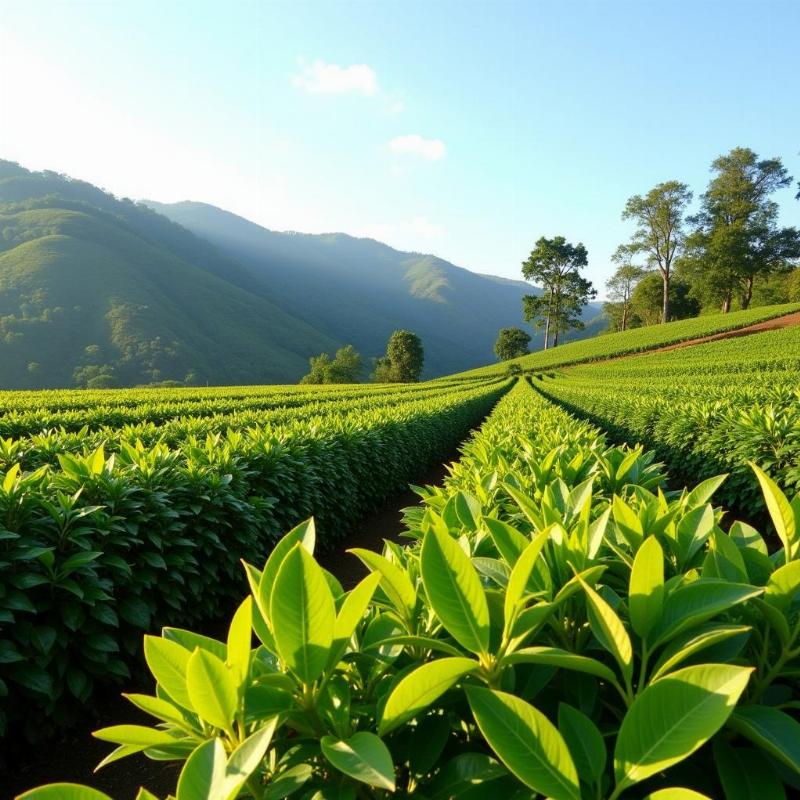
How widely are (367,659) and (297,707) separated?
146mm

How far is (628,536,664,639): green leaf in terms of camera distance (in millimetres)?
769

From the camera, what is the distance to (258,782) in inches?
26.9

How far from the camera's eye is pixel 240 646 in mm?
723

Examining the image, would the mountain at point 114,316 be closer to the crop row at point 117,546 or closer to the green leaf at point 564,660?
the crop row at point 117,546

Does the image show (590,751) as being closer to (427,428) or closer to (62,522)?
(62,522)

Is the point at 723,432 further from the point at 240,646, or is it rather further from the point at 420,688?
the point at 240,646

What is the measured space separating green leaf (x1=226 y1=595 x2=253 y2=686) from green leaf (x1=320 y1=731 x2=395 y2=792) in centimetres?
15

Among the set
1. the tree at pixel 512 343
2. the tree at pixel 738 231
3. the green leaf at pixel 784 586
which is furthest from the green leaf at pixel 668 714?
the tree at pixel 512 343

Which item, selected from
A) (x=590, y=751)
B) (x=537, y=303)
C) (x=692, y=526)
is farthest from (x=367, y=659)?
(x=537, y=303)

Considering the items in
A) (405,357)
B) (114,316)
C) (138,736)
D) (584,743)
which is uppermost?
(114,316)

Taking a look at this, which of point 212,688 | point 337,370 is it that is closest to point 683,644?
point 212,688

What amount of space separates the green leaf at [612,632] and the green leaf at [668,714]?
0.25 feet

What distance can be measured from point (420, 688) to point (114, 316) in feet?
311

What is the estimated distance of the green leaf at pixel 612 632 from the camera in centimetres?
68
